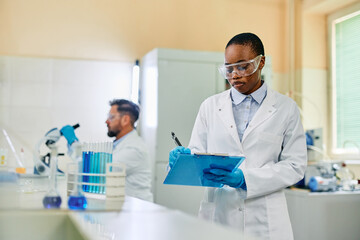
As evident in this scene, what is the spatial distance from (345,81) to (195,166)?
9.88 ft

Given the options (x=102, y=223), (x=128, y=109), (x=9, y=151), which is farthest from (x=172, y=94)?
(x=102, y=223)

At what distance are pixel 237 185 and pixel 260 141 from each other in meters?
0.19

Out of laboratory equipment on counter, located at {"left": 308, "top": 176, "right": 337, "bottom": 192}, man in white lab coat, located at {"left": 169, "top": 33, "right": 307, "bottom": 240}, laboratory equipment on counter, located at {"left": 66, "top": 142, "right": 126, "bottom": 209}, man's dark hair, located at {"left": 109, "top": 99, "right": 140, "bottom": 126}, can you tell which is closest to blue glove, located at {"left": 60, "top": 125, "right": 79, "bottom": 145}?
man's dark hair, located at {"left": 109, "top": 99, "right": 140, "bottom": 126}

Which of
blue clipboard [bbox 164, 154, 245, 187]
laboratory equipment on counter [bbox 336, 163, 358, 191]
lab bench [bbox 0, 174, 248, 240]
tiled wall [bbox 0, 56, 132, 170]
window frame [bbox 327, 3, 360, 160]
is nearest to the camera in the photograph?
lab bench [bbox 0, 174, 248, 240]

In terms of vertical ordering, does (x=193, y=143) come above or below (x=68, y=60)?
below

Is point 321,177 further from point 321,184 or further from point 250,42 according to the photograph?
point 250,42

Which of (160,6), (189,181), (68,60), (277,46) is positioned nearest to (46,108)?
(68,60)

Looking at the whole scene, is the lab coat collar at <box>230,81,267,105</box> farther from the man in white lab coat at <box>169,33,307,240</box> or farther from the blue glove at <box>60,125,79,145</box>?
the blue glove at <box>60,125,79,145</box>

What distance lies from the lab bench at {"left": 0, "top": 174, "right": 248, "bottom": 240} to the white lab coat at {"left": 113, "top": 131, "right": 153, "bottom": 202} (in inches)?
38.5

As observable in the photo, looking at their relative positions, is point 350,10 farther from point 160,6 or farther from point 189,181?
point 189,181

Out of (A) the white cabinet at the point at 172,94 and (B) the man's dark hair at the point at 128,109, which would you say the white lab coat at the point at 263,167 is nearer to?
(B) the man's dark hair at the point at 128,109

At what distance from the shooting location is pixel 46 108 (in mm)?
3947

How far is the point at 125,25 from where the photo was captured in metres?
4.14

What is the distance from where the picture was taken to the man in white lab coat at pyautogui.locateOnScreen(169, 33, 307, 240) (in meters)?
1.75
